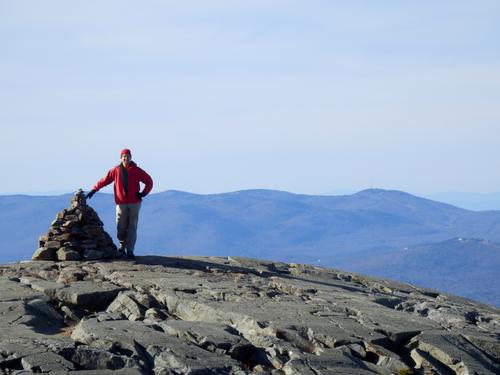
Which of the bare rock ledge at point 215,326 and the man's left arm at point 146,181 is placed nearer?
the bare rock ledge at point 215,326

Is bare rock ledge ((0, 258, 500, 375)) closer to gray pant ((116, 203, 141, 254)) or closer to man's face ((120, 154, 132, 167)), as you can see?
gray pant ((116, 203, 141, 254))

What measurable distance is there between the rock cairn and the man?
Result: 60 cm

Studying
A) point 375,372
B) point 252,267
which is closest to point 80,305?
point 375,372

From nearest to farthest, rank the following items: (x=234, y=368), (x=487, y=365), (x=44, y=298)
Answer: (x=234, y=368) → (x=487, y=365) → (x=44, y=298)

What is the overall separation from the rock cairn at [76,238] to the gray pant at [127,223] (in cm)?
52

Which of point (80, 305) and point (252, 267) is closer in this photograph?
point (80, 305)

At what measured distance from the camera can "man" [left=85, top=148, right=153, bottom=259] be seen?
26.4 m

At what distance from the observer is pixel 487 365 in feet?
59.2

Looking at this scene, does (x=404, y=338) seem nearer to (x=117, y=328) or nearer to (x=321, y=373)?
(x=321, y=373)

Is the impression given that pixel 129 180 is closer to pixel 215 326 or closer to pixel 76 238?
pixel 76 238

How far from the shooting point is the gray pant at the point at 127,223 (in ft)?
87.7

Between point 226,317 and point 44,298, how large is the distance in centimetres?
501

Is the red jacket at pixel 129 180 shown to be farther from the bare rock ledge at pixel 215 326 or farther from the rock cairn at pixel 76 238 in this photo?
the bare rock ledge at pixel 215 326

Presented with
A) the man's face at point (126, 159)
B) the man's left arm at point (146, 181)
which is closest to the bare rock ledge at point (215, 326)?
the man's left arm at point (146, 181)
